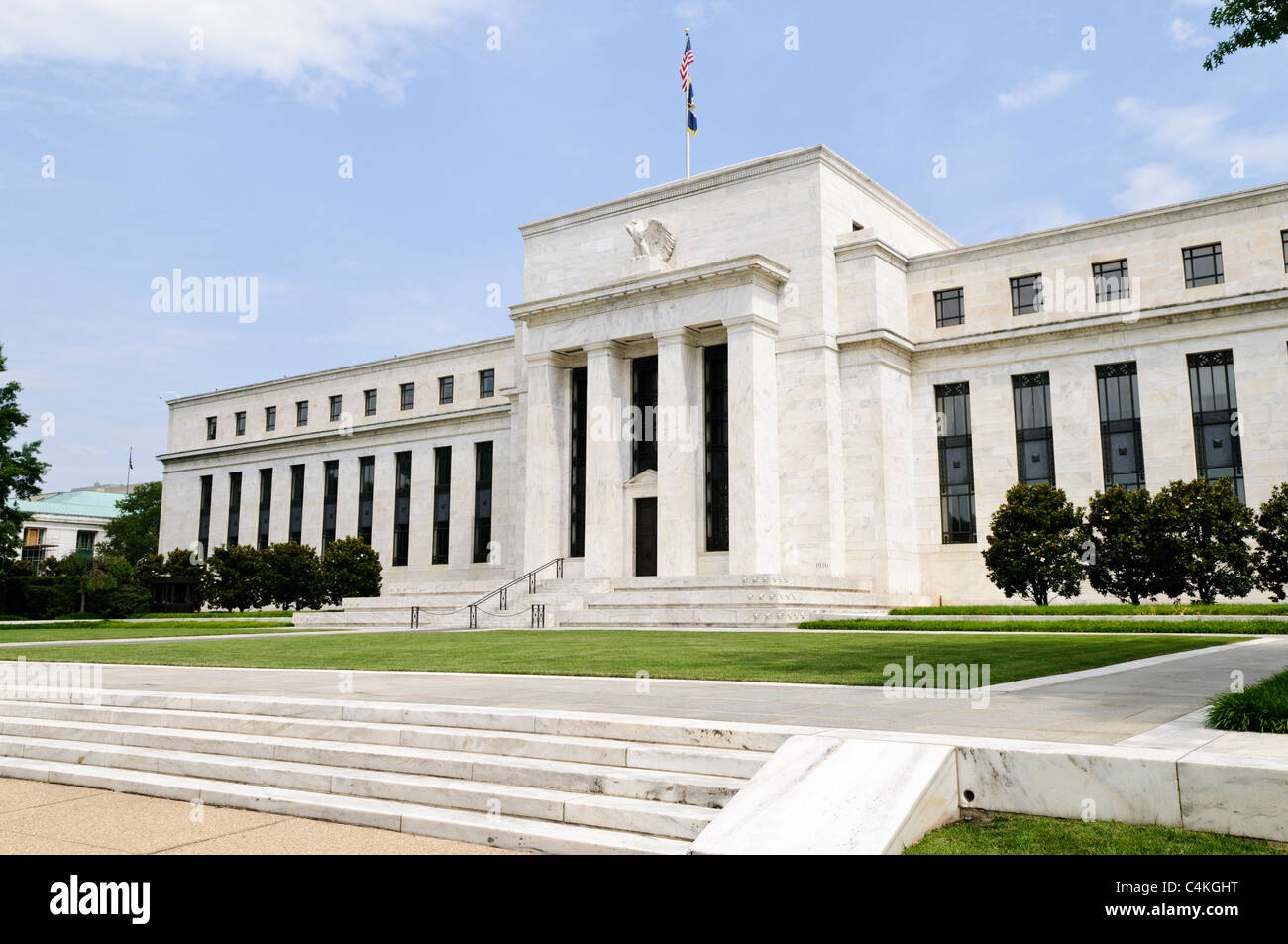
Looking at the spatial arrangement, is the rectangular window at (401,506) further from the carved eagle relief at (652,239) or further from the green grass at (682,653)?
the green grass at (682,653)

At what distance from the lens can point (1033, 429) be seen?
39812 mm

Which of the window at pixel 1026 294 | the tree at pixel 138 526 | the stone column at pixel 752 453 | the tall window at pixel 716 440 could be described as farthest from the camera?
A: the tree at pixel 138 526

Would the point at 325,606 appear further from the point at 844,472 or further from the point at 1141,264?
the point at 1141,264

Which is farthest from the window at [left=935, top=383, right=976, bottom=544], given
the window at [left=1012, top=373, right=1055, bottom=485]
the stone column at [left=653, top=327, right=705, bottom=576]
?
the stone column at [left=653, top=327, right=705, bottom=576]

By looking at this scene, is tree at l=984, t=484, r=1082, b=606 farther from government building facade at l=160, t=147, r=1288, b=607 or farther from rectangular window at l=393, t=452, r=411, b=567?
rectangular window at l=393, t=452, r=411, b=567

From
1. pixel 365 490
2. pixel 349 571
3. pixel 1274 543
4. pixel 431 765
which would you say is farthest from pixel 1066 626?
pixel 365 490

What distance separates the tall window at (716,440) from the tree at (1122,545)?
47.9 ft

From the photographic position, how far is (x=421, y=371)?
61.1 metres

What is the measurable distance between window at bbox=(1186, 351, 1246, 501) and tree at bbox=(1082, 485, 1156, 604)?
5.03 meters

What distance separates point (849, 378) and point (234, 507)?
48.1m

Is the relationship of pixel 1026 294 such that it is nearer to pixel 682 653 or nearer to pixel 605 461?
pixel 605 461

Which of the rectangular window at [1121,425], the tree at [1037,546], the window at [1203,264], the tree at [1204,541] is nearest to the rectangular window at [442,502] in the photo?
the tree at [1037,546]

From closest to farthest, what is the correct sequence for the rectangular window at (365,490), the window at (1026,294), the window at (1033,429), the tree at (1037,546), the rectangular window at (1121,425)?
the tree at (1037,546), the rectangular window at (1121,425), the window at (1033,429), the window at (1026,294), the rectangular window at (365,490)

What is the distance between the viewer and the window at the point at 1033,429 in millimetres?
39312
